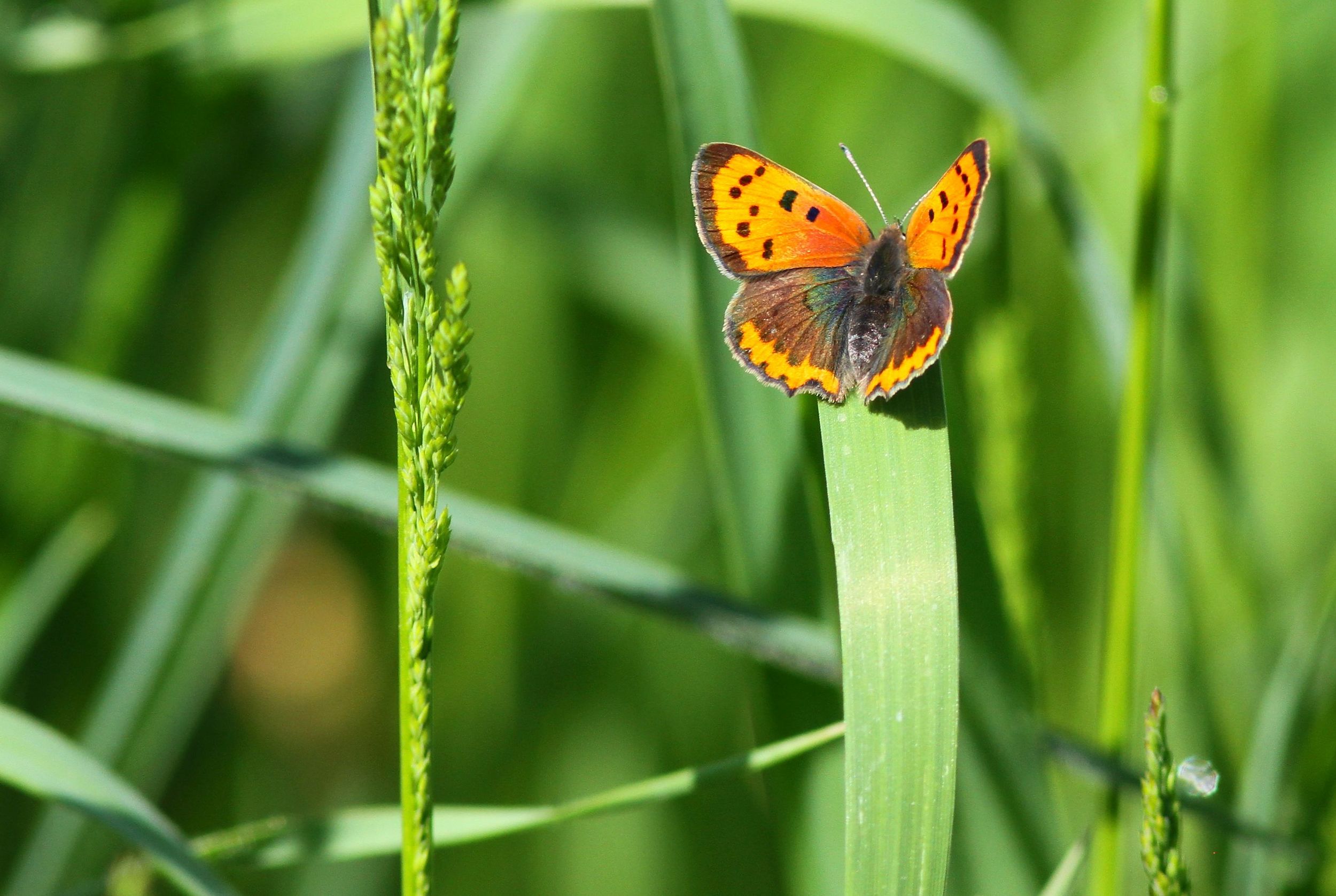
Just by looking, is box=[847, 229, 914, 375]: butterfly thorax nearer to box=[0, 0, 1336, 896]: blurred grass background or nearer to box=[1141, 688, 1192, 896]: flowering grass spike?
box=[0, 0, 1336, 896]: blurred grass background

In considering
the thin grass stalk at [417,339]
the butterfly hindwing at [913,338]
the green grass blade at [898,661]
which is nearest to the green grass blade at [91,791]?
the thin grass stalk at [417,339]

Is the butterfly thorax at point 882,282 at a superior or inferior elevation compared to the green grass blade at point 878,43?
inferior

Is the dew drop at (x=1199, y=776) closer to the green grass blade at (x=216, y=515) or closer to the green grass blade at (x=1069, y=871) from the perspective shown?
the green grass blade at (x=1069, y=871)

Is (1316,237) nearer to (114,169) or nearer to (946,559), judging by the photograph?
(946,559)

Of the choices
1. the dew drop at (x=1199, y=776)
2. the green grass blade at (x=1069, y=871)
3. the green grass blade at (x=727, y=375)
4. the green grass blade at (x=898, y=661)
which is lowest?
the green grass blade at (x=1069, y=871)

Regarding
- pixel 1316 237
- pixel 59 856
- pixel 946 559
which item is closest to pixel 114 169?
pixel 59 856

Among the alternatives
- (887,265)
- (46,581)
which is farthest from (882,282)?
(46,581)

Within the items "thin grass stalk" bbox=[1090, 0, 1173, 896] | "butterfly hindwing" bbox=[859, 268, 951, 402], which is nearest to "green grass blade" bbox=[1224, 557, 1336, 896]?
"thin grass stalk" bbox=[1090, 0, 1173, 896]
